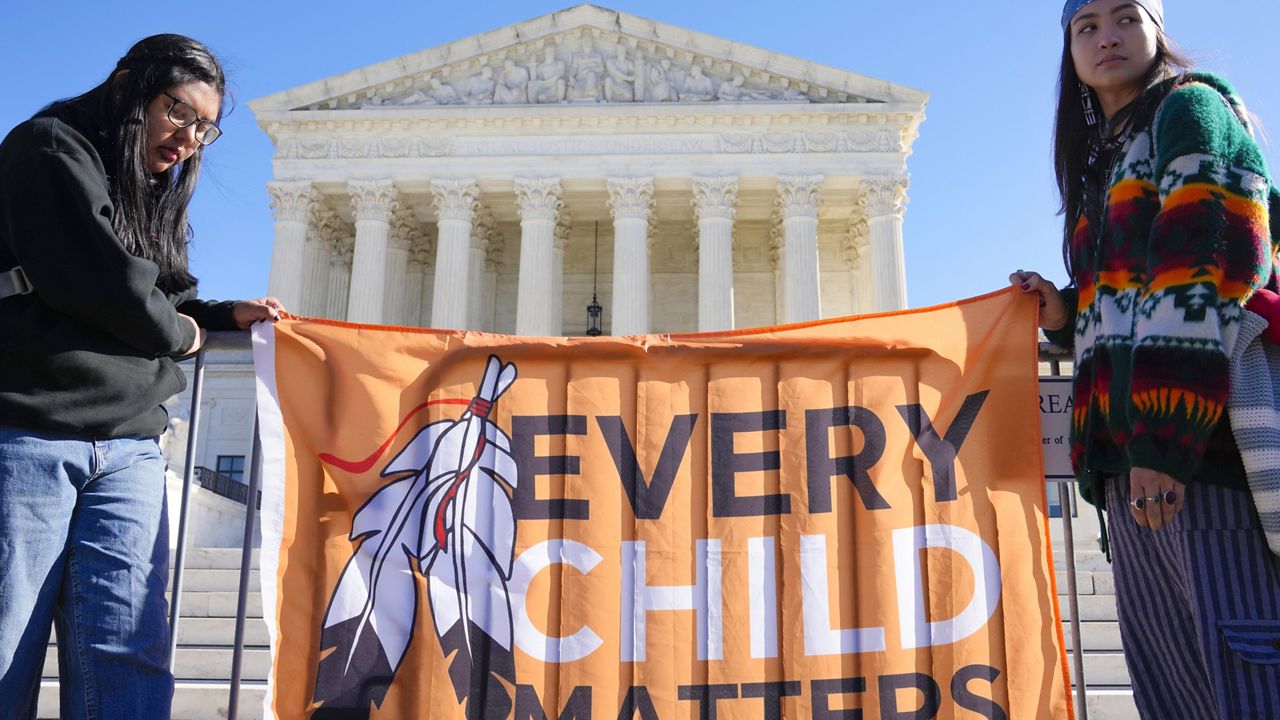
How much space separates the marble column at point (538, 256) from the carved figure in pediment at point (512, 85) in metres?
3.13

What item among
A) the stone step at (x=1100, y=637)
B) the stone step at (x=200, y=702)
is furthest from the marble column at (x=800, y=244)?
the stone step at (x=200, y=702)

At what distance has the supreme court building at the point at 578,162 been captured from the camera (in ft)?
97.9

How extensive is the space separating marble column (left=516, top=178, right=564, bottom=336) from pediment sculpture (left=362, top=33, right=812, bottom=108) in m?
3.27

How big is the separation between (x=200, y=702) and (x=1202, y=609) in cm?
548

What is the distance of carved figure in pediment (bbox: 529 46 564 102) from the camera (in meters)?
31.7

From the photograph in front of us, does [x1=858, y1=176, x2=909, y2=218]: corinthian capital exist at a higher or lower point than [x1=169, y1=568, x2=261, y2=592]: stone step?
higher

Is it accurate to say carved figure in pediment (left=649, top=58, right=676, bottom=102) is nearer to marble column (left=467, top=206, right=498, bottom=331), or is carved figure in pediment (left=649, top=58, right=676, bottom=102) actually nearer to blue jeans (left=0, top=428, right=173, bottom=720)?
marble column (left=467, top=206, right=498, bottom=331)

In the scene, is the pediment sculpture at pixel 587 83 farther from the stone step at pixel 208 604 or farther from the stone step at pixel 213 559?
the stone step at pixel 208 604

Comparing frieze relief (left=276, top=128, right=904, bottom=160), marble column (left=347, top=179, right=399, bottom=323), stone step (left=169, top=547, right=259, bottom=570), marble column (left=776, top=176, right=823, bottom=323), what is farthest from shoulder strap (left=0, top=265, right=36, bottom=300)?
frieze relief (left=276, top=128, right=904, bottom=160)

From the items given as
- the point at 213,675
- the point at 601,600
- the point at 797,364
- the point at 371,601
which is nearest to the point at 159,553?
the point at 371,601

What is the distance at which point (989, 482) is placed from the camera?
11.7ft

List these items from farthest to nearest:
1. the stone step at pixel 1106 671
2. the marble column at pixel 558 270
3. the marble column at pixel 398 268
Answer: the marble column at pixel 398 268 → the marble column at pixel 558 270 → the stone step at pixel 1106 671

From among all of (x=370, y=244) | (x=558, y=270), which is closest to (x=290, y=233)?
(x=370, y=244)

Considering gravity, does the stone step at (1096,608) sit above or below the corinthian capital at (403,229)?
below
